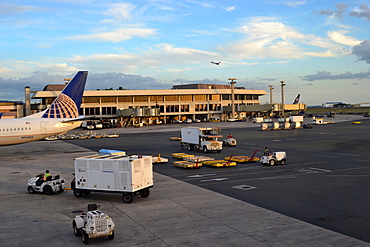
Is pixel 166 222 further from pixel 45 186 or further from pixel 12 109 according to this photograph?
pixel 12 109

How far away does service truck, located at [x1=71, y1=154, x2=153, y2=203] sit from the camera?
23523mm

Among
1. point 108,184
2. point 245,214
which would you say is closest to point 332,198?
point 245,214

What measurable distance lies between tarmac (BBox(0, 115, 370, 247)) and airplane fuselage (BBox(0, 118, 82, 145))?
78.7 ft

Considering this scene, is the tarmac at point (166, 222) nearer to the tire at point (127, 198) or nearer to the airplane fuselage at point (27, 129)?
the tire at point (127, 198)

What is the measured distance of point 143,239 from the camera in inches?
658

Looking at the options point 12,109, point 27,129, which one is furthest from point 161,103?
point 27,129

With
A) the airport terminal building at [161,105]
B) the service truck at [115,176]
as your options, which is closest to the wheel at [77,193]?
the service truck at [115,176]

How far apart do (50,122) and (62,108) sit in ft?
13.6

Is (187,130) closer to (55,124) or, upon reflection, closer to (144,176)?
(55,124)

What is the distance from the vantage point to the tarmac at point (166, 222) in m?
16.5

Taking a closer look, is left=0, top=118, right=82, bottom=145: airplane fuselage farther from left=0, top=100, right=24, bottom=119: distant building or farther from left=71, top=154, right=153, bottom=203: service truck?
left=0, top=100, right=24, bottom=119: distant building

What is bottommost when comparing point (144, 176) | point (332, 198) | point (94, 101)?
point (332, 198)

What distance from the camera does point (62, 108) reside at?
5584cm

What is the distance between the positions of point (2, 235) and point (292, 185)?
20.9 metres
